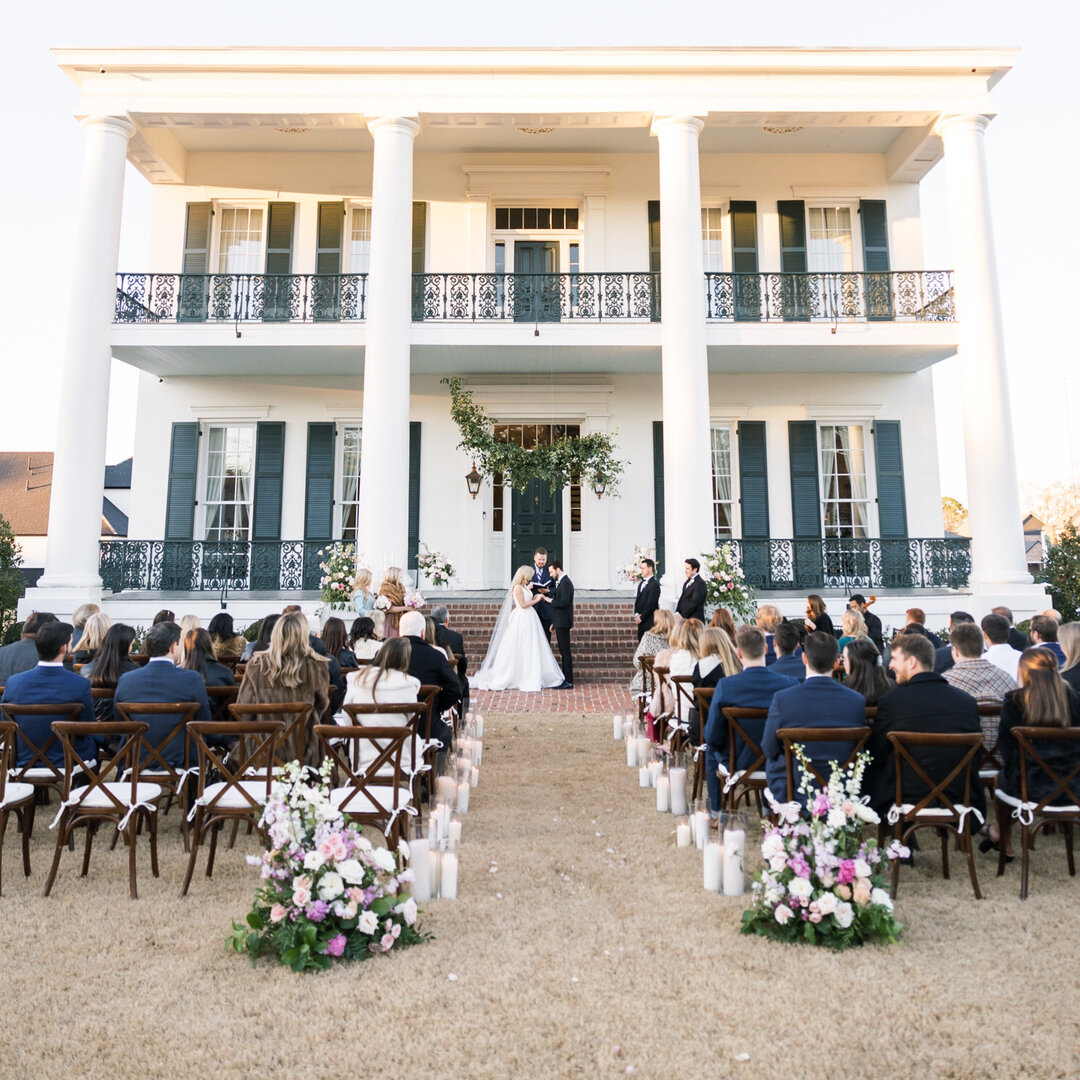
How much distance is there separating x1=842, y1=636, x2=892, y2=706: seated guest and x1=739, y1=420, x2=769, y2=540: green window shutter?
9706mm

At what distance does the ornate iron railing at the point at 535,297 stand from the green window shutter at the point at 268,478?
3474 mm

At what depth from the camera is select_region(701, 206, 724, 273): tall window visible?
14805 millimetres

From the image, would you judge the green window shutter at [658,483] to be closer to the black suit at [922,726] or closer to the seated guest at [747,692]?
the seated guest at [747,692]

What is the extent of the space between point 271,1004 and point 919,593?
12.6 metres

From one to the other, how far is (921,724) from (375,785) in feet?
9.84

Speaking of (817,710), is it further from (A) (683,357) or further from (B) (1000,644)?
(A) (683,357)

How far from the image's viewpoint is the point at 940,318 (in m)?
13.3

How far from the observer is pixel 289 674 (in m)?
4.78

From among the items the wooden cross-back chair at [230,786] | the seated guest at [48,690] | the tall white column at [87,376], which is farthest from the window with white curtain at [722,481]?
the seated guest at [48,690]

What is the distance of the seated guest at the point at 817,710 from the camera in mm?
4129

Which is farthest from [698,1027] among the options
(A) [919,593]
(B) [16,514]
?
(B) [16,514]

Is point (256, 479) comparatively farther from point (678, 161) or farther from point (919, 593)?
point (919, 593)

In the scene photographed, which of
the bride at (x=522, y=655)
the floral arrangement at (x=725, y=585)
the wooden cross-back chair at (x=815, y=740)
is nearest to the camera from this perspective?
the wooden cross-back chair at (x=815, y=740)

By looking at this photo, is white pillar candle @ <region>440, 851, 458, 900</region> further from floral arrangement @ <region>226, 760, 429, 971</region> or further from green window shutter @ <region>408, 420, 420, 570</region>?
green window shutter @ <region>408, 420, 420, 570</region>
